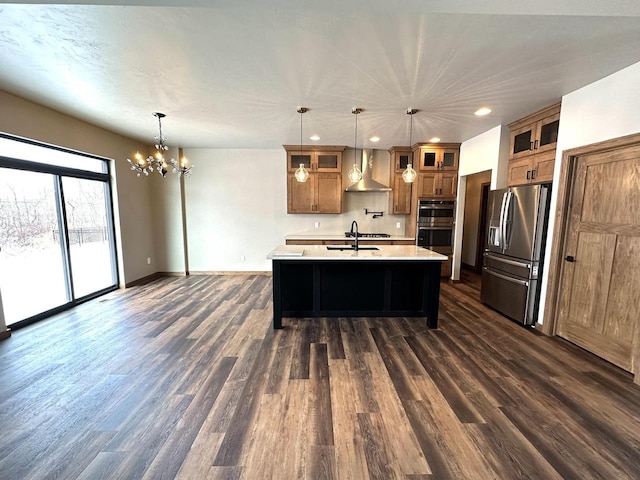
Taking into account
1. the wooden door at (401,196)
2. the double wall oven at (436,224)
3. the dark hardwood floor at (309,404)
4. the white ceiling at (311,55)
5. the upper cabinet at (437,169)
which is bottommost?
the dark hardwood floor at (309,404)

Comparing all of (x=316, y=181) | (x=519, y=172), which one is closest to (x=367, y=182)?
(x=316, y=181)

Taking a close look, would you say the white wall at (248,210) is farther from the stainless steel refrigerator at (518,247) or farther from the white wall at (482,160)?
the stainless steel refrigerator at (518,247)

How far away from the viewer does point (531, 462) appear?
4.85ft

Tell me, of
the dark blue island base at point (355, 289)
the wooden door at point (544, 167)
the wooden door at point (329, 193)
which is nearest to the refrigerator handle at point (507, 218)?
the wooden door at point (544, 167)

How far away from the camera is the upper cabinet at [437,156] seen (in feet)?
16.2

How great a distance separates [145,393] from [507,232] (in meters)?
4.30

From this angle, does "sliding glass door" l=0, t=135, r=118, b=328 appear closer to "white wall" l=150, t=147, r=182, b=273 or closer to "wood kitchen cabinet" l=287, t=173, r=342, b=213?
"white wall" l=150, t=147, r=182, b=273

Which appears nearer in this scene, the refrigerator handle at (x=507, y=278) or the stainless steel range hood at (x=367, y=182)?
the refrigerator handle at (x=507, y=278)

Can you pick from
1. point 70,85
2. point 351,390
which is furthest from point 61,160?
point 351,390

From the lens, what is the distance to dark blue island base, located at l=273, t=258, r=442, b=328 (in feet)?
10.9

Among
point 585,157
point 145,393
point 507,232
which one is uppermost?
point 585,157

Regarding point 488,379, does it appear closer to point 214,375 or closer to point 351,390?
point 351,390

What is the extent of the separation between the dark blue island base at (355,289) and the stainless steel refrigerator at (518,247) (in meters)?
1.16

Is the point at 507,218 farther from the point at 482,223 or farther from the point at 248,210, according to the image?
the point at 248,210
